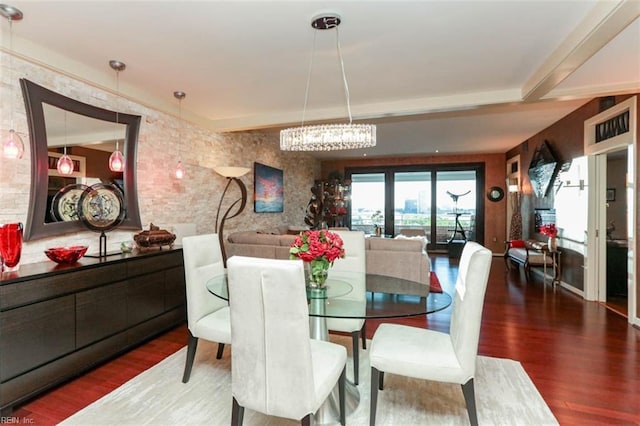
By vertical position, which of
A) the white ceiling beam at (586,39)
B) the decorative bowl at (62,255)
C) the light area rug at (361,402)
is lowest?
the light area rug at (361,402)

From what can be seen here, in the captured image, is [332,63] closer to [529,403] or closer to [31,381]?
[529,403]

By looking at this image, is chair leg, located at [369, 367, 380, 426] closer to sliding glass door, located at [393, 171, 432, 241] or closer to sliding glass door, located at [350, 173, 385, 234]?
sliding glass door, located at [393, 171, 432, 241]

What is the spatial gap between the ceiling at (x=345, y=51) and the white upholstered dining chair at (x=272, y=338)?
1.75 meters

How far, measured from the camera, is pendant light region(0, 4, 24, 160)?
215 centimetres

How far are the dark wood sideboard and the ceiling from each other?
5.86 feet

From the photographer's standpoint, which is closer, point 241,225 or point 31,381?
point 31,381

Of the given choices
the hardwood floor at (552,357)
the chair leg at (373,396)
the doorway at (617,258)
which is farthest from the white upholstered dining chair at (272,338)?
the doorway at (617,258)

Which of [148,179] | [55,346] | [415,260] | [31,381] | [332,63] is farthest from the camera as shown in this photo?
[415,260]

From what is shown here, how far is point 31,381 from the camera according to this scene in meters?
2.10

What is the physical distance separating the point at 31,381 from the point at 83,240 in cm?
137

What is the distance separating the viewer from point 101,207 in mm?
3158

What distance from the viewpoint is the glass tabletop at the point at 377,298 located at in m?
1.89

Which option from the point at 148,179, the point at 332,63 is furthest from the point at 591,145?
the point at 148,179

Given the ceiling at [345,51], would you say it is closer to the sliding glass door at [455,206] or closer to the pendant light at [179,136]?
the pendant light at [179,136]
